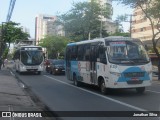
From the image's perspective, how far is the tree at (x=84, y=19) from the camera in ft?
180

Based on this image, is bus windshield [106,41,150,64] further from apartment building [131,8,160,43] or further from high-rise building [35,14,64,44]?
high-rise building [35,14,64,44]

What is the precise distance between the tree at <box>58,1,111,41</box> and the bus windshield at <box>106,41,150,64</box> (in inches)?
1476

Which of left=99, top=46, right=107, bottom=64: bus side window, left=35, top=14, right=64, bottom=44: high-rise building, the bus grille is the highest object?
left=35, top=14, right=64, bottom=44: high-rise building

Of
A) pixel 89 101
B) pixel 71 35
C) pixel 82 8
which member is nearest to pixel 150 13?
pixel 89 101

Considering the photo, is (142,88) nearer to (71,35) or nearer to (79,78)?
(79,78)

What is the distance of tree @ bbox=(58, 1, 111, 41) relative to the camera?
55000 mm

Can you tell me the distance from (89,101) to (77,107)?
70.7 inches

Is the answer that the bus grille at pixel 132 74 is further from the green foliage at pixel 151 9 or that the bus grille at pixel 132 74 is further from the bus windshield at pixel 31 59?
the bus windshield at pixel 31 59

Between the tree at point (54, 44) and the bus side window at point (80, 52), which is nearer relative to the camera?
the bus side window at point (80, 52)

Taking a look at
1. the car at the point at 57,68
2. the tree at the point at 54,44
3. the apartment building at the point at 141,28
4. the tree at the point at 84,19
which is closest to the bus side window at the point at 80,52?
the car at the point at 57,68

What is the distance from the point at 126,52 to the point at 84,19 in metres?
38.0

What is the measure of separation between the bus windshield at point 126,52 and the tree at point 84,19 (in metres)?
37.5

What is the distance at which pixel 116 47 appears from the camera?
57.2 feet

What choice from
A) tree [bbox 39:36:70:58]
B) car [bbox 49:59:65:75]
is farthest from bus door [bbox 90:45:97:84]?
tree [bbox 39:36:70:58]
